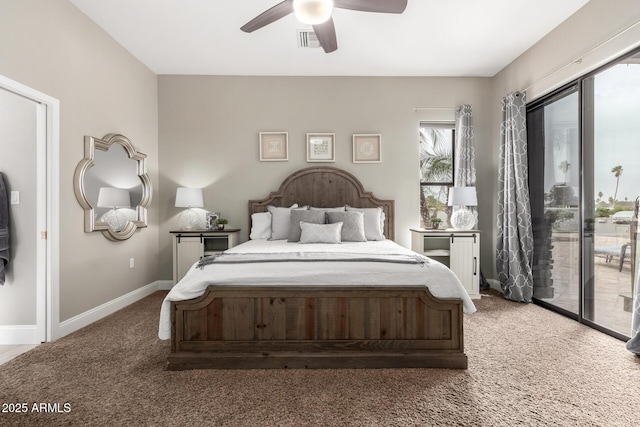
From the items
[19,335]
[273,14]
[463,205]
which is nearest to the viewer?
[273,14]

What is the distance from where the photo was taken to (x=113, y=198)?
3.71 m

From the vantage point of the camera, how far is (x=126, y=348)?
2.64 meters

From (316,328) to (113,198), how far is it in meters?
2.80

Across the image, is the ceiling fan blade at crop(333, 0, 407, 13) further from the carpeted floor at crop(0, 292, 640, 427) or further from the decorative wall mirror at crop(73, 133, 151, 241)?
the decorative wall mirror at crop(73, 133, 151, 241)

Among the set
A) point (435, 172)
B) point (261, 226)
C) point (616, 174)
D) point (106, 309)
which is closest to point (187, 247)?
point (261, 226)

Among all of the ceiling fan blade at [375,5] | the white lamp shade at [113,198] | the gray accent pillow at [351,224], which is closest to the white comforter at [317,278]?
the gray accent pillow at [351,224]

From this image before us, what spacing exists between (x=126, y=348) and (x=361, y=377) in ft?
6.01

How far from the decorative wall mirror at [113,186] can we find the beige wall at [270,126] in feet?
1.55

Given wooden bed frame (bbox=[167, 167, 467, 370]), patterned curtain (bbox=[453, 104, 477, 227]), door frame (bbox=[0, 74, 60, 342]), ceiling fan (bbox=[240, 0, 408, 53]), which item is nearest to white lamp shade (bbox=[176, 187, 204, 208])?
door frame (bbox=[0, 74, 60, 342])

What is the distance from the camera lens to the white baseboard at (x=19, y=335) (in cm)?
280

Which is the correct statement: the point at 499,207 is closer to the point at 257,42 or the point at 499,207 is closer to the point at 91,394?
the point at 257,42

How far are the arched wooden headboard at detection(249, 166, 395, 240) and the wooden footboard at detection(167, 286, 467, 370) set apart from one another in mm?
2308

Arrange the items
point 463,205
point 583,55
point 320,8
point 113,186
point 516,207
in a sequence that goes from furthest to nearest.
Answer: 1. point 463,205
2. point 516,207
3. point 113,186
4. point 583,55
5. point 320,8

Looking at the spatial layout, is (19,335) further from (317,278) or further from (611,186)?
(611,186)
